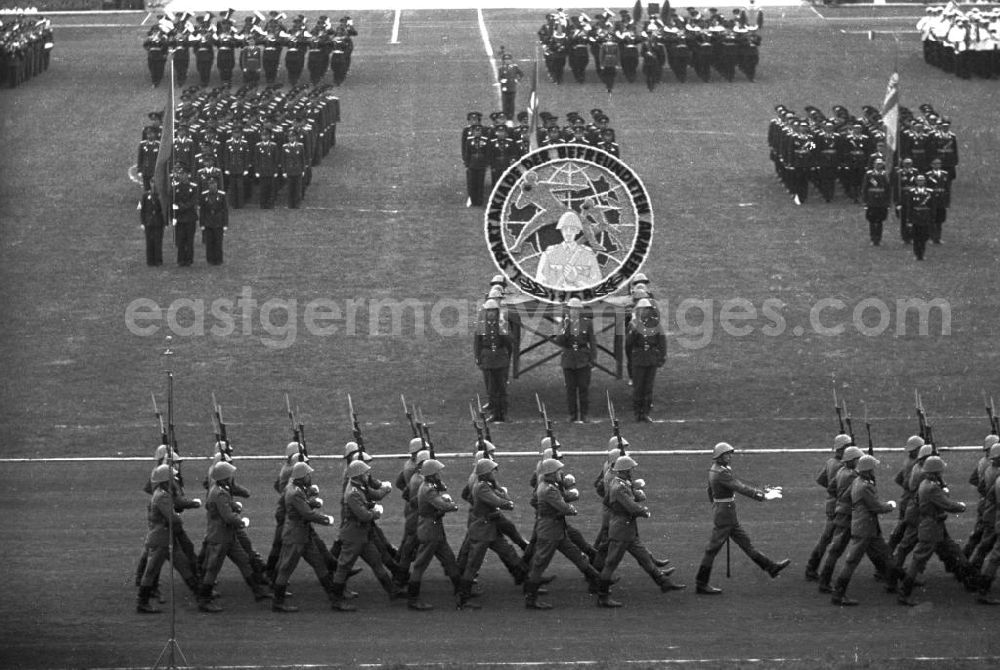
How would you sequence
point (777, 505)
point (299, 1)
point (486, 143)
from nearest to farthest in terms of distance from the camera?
1. point (777, 505)
2. point (486, 143)
3. point (299, 1)

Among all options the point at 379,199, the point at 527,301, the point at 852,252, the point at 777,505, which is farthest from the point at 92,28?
the point at 777,505

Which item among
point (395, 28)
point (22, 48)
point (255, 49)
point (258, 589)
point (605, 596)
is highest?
point (605, 596)

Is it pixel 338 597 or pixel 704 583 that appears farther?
pixel 704 583

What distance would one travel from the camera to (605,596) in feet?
65.9

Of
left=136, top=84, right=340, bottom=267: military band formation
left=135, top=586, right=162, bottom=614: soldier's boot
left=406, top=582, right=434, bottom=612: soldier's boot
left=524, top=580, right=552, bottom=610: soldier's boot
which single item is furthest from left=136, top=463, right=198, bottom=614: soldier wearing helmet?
left=136, top=84, right=340, bottom=267: military band formation

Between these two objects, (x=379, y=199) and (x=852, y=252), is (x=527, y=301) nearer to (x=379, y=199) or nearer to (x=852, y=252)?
(x=852, y=252)

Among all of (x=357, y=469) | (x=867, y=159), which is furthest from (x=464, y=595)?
(x=867, y=159)

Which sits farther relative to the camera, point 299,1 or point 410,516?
point 299,1

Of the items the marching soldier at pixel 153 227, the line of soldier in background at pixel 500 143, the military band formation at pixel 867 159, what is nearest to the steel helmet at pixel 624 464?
the marching soldier at pixel 153 227

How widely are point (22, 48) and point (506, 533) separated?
34.2m

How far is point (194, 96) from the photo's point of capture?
4284 centimetres

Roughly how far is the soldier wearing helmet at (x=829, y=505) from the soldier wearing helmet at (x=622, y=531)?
1.50m

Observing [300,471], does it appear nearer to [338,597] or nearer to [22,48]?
[338,597]

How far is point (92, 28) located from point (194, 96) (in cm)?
1855
